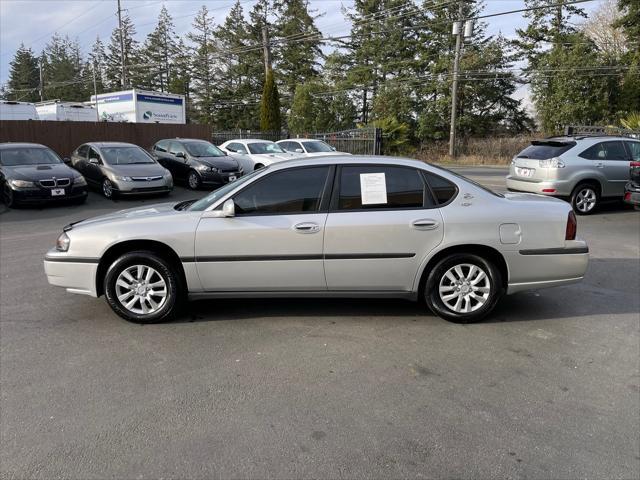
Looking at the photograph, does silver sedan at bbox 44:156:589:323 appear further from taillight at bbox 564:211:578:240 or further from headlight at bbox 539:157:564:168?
headlight at bbox 539:157:564:168

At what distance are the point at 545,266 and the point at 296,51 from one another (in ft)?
155

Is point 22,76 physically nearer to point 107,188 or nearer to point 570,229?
point 107,188

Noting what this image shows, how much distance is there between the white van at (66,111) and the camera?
1060 inches

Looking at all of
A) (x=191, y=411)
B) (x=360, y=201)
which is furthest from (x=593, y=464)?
(x=360, y=201)

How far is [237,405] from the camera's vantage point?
11.0ft

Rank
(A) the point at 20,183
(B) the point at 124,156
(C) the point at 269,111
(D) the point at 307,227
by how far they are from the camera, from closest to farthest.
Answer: (D) the point at 307,227 < (A) the point at 20,183 < (B) the point at 124,156 < (C) the point at 269,111

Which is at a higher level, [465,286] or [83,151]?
[83,151]

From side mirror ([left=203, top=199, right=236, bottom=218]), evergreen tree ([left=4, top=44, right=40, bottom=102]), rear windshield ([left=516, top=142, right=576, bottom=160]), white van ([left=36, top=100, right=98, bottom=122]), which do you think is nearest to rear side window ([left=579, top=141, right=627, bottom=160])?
rear windshield ([left=516, top=142, right=576, bottom=160])

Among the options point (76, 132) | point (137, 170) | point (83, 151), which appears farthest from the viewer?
point (76, 132)

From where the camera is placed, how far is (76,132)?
67.1 ft

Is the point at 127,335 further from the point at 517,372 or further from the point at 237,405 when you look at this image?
the point at 517,372

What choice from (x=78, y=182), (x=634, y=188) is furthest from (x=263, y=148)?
(x=634, y=188)

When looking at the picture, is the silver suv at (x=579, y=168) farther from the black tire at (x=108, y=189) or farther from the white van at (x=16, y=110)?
the white van at (x=16, y=110)

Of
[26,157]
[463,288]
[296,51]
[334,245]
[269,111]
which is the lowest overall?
[463,288]
